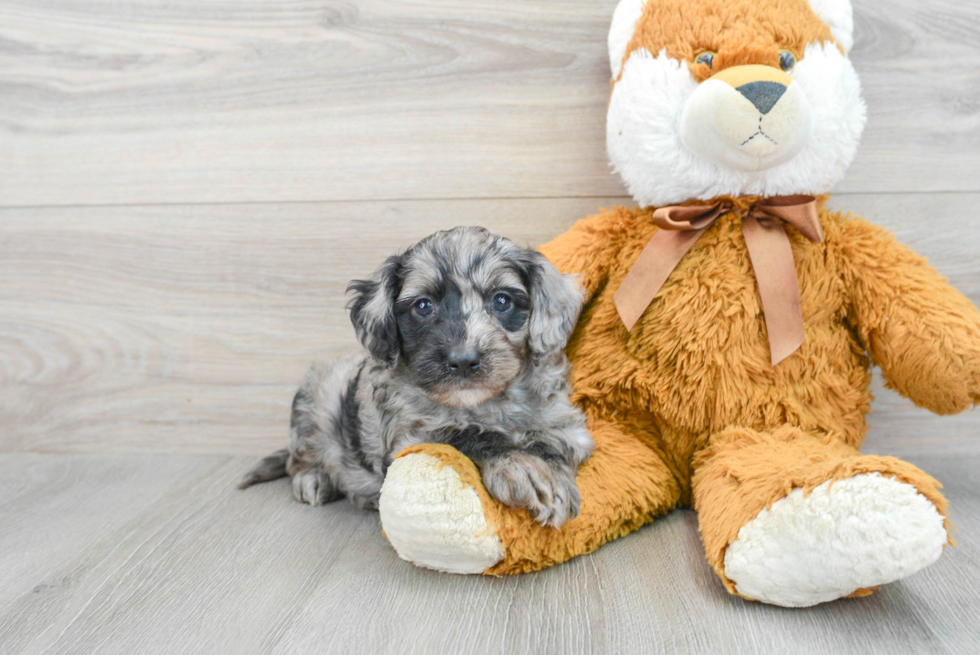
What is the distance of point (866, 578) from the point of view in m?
1.14

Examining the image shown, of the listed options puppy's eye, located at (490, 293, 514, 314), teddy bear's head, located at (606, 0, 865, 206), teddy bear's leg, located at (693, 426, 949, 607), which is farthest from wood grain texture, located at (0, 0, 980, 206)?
teddy bear's leg, located at (693, 426, 949, 607)

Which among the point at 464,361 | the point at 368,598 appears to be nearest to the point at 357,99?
the point at 464,361

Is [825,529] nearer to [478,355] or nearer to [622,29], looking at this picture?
[478,355]

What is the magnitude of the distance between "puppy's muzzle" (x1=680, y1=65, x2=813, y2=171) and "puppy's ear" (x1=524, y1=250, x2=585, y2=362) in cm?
43

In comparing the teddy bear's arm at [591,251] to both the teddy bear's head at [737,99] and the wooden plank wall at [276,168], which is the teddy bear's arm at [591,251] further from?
the wooden plank wall at [276,168]

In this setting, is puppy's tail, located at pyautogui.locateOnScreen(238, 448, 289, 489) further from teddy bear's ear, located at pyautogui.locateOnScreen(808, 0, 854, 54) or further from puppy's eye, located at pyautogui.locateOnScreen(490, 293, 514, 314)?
teddy bear's ear, located at pyautogui.locateOnScreen(808, 0, 854, 54)

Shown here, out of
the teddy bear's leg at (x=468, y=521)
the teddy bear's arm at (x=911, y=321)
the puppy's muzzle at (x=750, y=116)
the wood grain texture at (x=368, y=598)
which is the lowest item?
the wood grain texture at (x=368, y=598)

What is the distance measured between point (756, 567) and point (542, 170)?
1236 mm

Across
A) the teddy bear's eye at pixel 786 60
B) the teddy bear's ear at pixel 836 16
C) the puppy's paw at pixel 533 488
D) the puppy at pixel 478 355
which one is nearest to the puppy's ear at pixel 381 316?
the puppy at pixel 478 355

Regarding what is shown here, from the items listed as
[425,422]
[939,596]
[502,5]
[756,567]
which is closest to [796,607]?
[756,567]

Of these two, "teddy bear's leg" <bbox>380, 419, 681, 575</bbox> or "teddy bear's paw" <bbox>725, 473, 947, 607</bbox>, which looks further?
"teddy bear's leg" <bbox>380, 419, 681, 575</bbox>

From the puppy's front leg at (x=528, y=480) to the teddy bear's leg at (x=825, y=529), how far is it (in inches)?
11.4

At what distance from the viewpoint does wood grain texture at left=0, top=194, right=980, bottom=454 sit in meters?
2.07

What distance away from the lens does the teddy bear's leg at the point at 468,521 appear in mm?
1312
